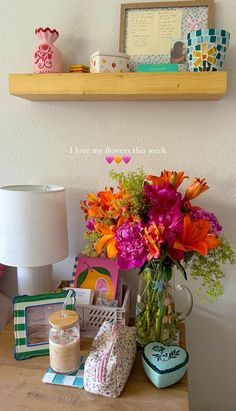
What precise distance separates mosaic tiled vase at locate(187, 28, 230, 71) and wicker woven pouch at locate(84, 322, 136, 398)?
Answer: 2.51 ft

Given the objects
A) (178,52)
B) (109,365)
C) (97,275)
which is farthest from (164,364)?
(178,52)

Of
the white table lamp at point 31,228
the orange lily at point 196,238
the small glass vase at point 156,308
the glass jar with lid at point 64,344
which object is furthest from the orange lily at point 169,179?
the glass jar with lid at point 64,344

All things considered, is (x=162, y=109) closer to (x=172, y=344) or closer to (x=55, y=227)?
(x=55, y=227)

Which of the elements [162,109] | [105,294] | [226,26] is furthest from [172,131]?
[105,294]

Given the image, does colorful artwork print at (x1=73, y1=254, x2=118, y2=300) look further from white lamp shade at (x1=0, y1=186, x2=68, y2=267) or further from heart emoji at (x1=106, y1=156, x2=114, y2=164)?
heart emoji at (x1=106, y1=156, x2=114, y2=164)

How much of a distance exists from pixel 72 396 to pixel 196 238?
48 cm

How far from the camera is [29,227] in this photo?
0.93m

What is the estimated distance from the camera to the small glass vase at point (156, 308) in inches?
34.1

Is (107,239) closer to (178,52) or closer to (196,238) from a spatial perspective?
(196,238)

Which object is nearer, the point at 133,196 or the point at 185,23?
→ the point at 133,196

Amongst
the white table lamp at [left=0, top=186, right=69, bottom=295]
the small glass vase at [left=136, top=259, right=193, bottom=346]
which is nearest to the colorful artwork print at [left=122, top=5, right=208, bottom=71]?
the white table lamp at [left=0, top=186, right=69, bottom=295]

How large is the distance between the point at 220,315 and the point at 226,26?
3.15 feet

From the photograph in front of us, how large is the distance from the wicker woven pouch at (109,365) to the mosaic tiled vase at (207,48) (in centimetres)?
77

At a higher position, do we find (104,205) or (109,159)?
(109,159)
